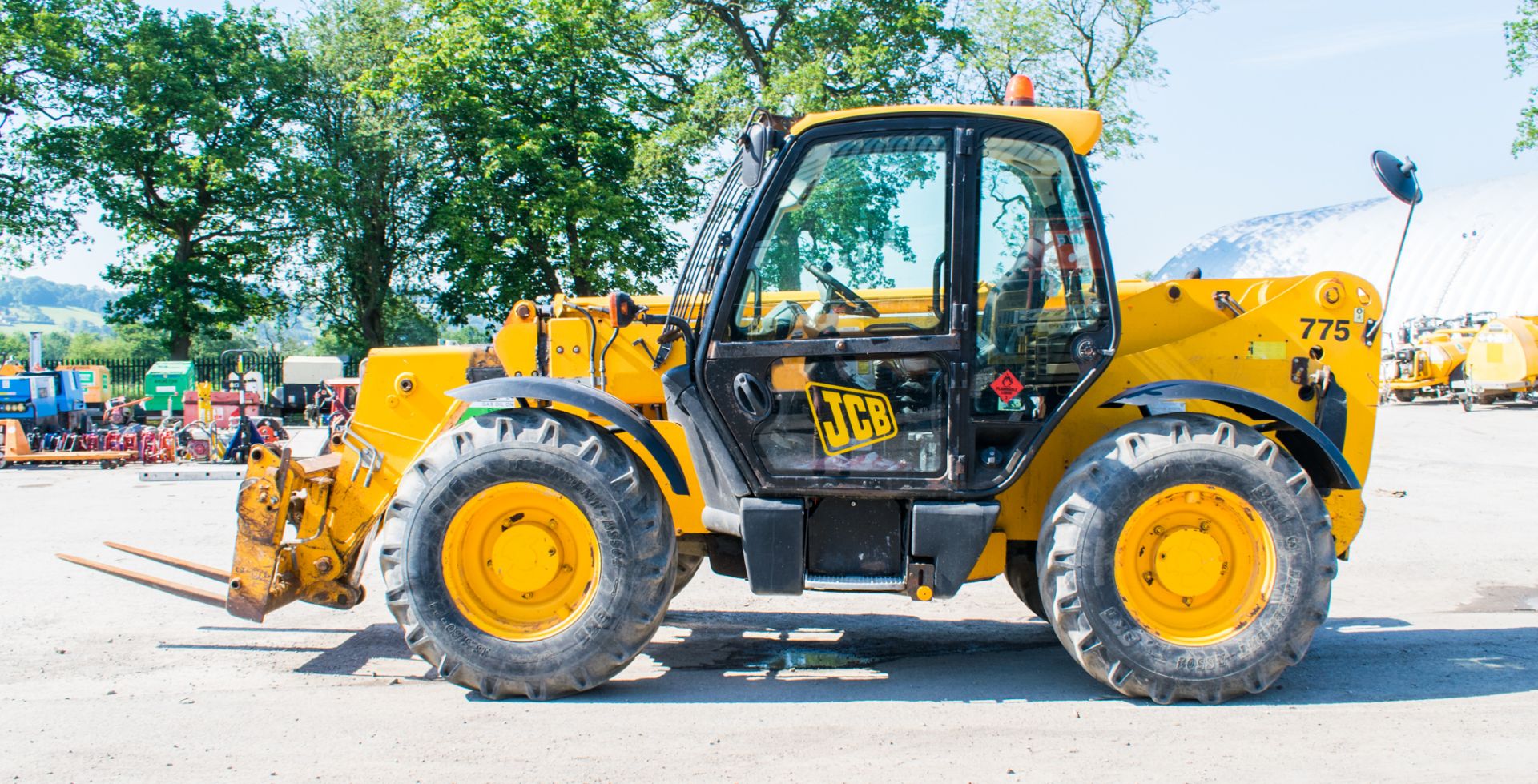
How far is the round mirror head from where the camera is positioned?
4539 millimetres

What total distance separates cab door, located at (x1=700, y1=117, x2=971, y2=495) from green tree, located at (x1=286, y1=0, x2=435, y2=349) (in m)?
30.8

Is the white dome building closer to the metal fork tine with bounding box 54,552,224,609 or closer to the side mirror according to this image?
the side mirror

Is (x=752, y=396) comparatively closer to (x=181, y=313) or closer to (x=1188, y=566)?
(x=1188, y=566)

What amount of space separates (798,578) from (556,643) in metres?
1.05

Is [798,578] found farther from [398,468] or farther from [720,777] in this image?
[398,468]

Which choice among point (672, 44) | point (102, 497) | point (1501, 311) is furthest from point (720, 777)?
point (1501, 311)

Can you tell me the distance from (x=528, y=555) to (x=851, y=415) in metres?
1.52

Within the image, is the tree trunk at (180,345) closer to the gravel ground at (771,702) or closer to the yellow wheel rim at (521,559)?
the gravel ground at (771,702)

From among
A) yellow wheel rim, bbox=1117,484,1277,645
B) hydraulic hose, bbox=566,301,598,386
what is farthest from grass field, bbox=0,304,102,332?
yellow wheel rim, bbox=1117,484,1277,645

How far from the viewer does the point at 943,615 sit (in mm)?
6398

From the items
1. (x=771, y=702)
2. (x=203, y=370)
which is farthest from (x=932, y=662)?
(x=203, y=370)

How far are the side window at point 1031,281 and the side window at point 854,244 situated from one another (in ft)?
0.83

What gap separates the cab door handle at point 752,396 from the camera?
468 centimetres

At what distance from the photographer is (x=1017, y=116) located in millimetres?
4660
